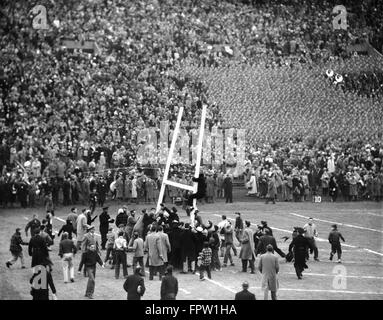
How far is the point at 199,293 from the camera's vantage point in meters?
24.7

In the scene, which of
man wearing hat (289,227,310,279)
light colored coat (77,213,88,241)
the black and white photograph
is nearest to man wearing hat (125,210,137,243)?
the black and white photograph

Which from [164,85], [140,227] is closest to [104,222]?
[140,227]

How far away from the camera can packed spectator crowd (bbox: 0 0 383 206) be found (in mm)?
40438

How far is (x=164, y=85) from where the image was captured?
47.5 meters

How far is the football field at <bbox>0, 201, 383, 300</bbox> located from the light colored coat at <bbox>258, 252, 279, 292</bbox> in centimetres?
127

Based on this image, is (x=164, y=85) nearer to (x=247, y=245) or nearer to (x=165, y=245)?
(x=247, y=245)

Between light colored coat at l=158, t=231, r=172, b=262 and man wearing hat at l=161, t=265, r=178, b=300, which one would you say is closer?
man wearing hat at l=161, t=265, r=178, b=300

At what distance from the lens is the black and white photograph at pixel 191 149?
2628cm

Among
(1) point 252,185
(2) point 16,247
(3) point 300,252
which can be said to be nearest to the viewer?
(3) point 300,252

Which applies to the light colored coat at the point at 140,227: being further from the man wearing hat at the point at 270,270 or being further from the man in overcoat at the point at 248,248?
the man wearing hat at the point at 270,270

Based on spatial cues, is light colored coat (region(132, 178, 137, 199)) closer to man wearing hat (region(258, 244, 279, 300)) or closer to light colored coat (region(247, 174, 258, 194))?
light colored coat (region(247, 174, 258, 194))

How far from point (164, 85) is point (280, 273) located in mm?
21420
